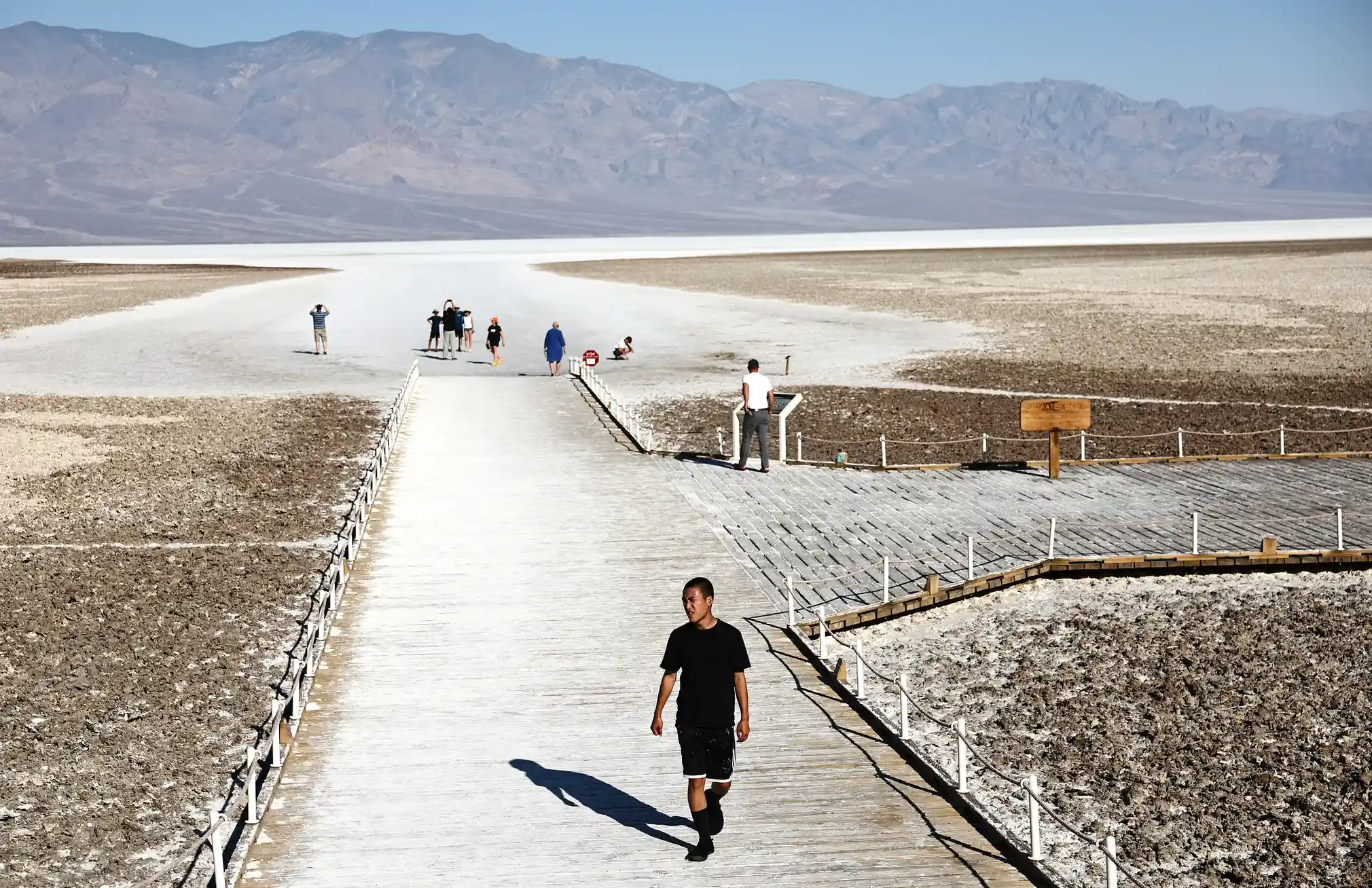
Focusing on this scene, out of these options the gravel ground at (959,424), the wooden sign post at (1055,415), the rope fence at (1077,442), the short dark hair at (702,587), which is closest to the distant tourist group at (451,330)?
Answer: the gravel ground at (959,424)

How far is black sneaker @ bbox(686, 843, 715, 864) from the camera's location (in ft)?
32.7

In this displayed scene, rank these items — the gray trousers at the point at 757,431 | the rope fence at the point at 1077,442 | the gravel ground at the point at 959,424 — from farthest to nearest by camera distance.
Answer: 1. the gravel ground at the point at 959,424
2. the rope fence at the point at 1077,442
3. the gray trousers at the point at 757,431

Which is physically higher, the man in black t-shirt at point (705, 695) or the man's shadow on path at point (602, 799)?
the man in black t-shirt at point (705, 695)

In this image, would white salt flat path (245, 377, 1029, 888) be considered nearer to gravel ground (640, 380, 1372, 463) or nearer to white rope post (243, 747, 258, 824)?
white rope post (243, 747, 258, 824)

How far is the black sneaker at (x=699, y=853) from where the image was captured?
9.98m

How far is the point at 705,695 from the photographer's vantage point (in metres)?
9.70

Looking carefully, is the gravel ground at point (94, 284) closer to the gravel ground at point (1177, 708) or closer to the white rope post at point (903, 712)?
the gravel ground at point (1177, 708)

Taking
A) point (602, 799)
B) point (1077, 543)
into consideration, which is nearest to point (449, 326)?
point (1077, 543)

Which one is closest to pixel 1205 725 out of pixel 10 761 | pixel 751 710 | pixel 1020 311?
pixel 751 710

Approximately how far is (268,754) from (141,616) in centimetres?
Answer: 533

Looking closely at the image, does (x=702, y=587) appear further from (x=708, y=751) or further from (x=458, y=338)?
(x=458, y=338)

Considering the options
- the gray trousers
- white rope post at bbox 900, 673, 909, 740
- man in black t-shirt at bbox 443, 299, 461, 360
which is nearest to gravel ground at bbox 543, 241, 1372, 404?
man in black t-shirt at bbox 443, 299, 461, 360

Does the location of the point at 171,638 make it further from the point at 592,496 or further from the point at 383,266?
the point at 383,266

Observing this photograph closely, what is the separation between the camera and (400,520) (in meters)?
20.3
